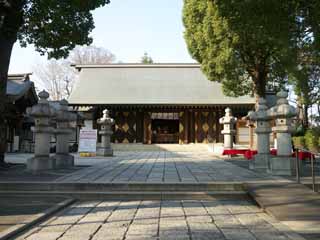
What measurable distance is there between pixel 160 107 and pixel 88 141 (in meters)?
10.7

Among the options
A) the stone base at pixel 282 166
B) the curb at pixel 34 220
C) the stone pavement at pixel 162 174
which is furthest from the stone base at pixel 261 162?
the curb at pixel 34 220

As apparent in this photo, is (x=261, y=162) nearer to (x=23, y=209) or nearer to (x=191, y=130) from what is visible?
(x=23, y=209)

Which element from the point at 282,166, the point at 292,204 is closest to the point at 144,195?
the point at 292,204

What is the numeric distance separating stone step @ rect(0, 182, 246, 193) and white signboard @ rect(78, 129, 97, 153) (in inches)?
409

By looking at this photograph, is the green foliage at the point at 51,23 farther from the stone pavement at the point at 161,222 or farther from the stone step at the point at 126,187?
the stone pavement at the point at 161,222

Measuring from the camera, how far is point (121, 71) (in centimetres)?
3366

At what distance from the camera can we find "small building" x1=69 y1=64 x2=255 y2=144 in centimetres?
2751

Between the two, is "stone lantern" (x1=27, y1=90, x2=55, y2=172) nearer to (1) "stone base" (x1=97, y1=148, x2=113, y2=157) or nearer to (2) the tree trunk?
(2) the tree trunk

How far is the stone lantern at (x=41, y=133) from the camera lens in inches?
388

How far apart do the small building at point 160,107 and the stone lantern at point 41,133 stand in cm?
1730

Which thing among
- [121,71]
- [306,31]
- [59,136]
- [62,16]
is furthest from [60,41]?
[121,71]

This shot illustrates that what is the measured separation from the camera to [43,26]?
11648 millimetres

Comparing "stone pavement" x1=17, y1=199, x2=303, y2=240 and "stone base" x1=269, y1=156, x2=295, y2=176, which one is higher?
"stone base" x1=269, y1=156, x2=295, y2=176

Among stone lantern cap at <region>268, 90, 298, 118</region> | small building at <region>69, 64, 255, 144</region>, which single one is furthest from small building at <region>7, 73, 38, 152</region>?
stone lantern cap at <region>268, 90, 298, 118</region>
